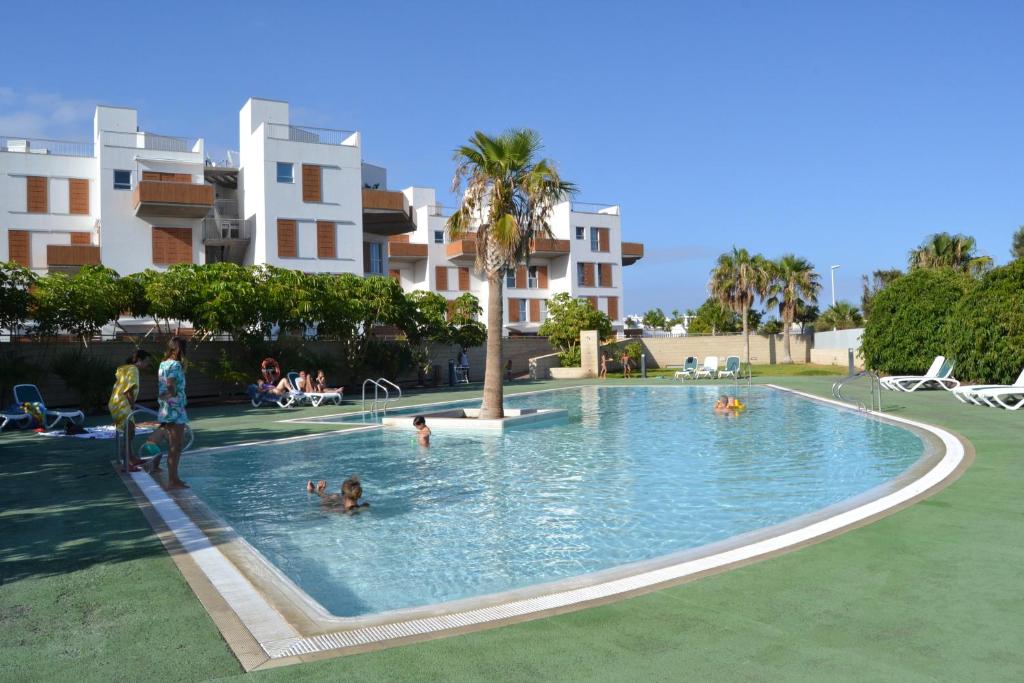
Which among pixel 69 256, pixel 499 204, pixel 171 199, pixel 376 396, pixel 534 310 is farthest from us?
pixel 534 310

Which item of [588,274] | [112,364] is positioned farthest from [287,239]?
[588,274]

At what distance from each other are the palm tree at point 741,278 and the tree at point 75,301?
41.1 meters

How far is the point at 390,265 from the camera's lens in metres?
56.6

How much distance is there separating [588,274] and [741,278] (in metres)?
11.0

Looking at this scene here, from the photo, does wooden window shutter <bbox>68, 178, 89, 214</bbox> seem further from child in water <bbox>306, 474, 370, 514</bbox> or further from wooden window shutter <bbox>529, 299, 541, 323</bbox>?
child in water <bbox>306, 474, 370, 514</bbox>

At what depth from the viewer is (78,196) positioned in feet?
127

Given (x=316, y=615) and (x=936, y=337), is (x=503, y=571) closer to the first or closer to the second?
(x=316, y=615)

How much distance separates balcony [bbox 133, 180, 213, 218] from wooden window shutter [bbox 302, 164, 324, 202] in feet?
15.0

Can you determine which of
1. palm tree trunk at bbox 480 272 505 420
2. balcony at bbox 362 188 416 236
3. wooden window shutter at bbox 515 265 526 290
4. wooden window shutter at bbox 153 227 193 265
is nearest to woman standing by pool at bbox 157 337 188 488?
palm tree trunk at bbox 480 272 505 420

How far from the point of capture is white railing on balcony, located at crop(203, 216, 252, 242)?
3925cm

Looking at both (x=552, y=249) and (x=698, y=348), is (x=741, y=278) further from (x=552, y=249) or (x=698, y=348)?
(x=552, y=249)

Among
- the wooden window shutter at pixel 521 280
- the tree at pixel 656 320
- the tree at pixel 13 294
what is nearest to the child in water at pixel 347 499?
the tree at pixel 13 294

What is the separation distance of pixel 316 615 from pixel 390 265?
5275 cm

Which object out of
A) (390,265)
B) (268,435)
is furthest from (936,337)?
(390,265)
